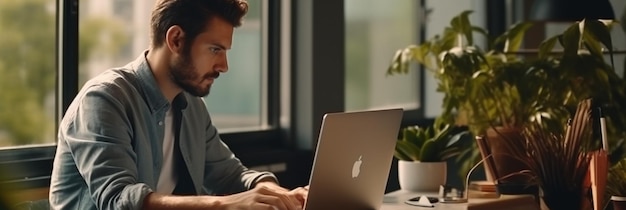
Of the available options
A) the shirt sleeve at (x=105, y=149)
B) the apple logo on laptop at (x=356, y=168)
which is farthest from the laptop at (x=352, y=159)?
the shirt sleeve at (x=105, y=149)

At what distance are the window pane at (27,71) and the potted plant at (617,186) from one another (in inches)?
60.8

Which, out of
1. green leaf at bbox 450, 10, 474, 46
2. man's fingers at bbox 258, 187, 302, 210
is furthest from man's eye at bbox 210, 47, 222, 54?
green leaf at bbox 450, 10, 474, 46

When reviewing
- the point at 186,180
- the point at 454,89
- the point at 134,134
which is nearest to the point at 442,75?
the point at 454,89

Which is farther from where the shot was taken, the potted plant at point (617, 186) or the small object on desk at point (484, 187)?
the small object on desk at point (484, 187)

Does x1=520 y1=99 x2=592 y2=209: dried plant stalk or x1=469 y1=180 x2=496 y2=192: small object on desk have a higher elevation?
x1=520 y1=99 x2=592 y2=209: dried plant stalk

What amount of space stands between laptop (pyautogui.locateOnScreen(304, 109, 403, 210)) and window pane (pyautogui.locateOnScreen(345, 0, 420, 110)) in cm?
192

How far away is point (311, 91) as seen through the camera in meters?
3.44

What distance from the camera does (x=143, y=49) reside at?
2.91 meters

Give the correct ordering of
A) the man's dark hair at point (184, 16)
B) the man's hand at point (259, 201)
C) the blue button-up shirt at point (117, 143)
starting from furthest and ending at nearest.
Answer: the man's dark hair at point (184, 16) → the blue button-up shirt at point (117, 143) → the man's hand at point (259, 201)

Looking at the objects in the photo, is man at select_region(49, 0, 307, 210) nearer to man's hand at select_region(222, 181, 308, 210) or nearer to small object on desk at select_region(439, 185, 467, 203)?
man's hand at select_region(222, 181, 308, 210)

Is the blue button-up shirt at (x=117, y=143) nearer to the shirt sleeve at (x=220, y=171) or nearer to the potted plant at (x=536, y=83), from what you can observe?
the shirt sleeve at (x=220, y=171)

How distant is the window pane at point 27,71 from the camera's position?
2.30 meters

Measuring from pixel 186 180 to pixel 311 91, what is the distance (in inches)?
→ 48.2

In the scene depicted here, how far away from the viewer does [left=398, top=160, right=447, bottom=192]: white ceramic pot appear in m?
2.66
